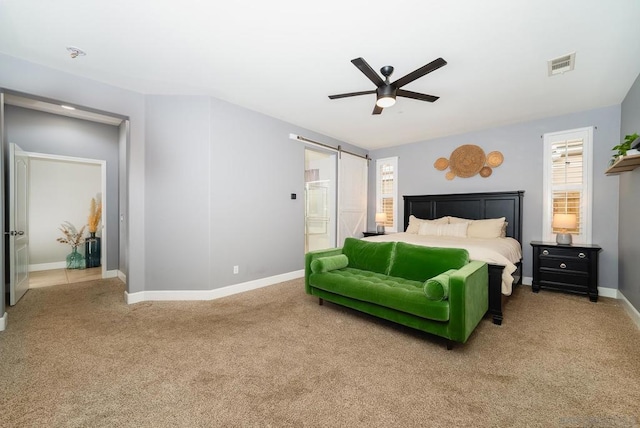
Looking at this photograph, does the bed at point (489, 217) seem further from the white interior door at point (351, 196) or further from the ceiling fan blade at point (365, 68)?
the ceiling fan blade at point (365, 68)

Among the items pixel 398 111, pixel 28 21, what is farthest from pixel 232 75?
pixel 398 111

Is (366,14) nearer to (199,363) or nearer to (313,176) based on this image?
(199,363)

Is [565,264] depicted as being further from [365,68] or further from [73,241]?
[73,241]

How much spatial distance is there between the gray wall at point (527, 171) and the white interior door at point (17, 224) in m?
6.18

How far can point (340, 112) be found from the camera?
414cm

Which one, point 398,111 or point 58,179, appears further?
point 58,179

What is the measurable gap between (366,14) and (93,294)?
4.84 m

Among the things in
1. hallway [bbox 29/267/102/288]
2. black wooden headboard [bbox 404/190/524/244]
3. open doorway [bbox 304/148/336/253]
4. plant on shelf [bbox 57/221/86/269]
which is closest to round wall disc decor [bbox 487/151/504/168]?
black wooden headboard [bbox 404/190/524/244]

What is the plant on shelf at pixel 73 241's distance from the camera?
17.5ft

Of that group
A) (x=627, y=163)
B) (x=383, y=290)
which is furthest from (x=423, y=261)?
(x=627, y=163)

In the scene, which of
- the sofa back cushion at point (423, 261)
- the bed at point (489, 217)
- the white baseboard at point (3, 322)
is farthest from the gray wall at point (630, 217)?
the white baseboard at point (3, 322)

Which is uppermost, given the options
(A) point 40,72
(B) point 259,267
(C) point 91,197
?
(A) point 40,72

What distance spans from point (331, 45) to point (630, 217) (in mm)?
4056

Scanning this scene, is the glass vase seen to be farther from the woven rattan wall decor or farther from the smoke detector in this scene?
the woven rattan wall decor
